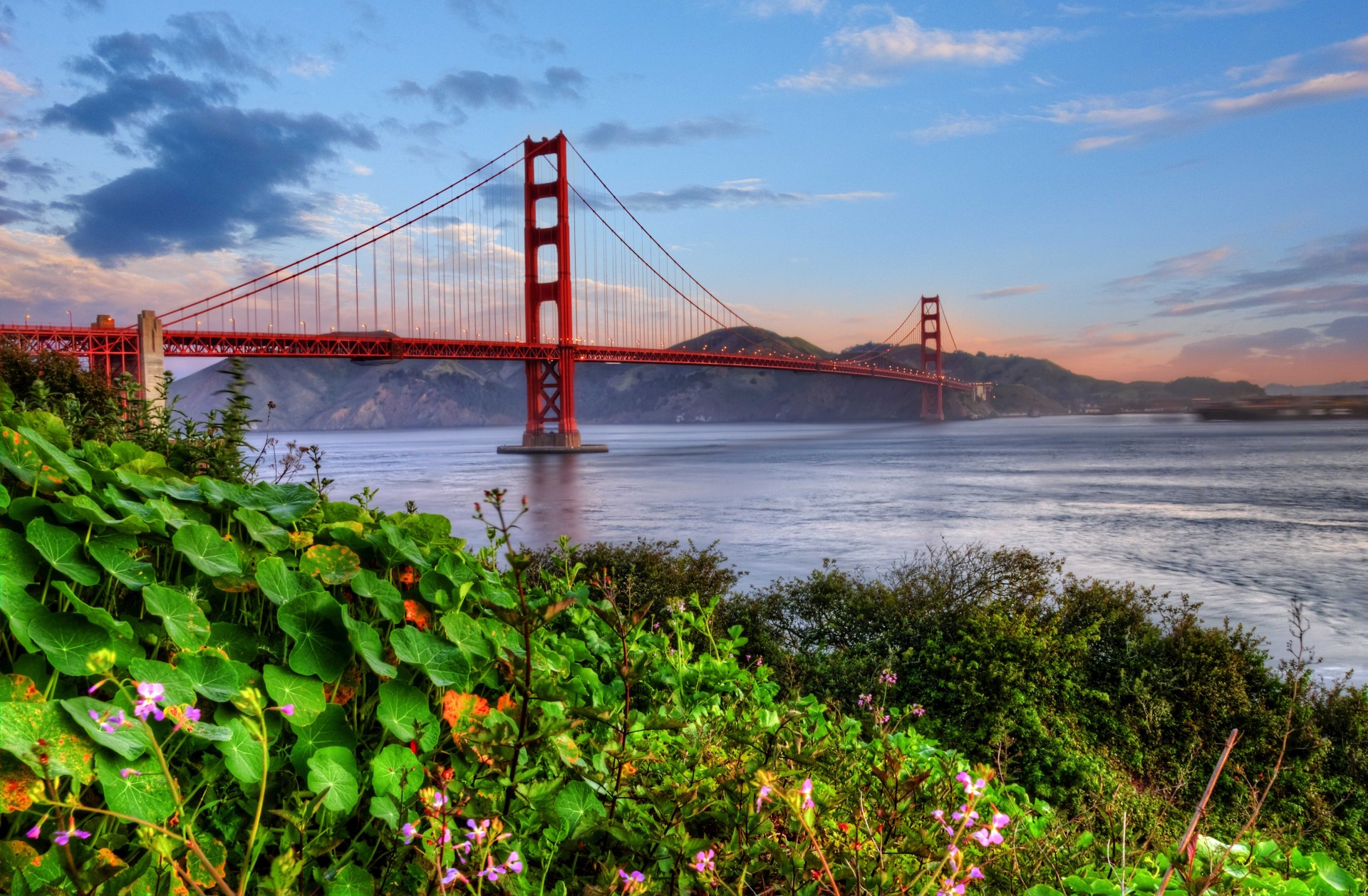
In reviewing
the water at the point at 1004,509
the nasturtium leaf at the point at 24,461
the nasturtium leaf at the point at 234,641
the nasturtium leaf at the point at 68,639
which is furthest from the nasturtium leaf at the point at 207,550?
the water at the point at 1004,509

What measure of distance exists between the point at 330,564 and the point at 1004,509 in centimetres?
2541

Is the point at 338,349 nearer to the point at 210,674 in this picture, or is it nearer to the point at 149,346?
the point at 149,346

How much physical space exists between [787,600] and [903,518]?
1737cm

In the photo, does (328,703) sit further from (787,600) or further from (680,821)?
(787,600)

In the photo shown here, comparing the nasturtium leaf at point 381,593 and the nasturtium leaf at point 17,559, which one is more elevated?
the nasturtium leaf at point 17,559

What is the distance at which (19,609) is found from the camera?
144cm

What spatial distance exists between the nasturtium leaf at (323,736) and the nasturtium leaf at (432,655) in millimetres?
161

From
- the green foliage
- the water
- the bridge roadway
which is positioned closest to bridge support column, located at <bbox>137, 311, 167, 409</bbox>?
the bridge roadway

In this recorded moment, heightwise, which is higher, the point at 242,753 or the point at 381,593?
the point at 381,593

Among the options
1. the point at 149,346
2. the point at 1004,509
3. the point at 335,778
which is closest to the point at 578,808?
the point at 335,778

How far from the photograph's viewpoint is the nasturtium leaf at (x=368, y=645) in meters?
1.60

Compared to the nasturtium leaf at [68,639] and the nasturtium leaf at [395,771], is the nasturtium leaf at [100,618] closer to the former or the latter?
the nasturtium leaf at [68,639]

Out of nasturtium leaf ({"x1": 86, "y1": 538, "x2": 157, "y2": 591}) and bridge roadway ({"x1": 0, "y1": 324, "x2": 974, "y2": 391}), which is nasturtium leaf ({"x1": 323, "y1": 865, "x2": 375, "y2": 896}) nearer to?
nasturtium leaf ({"x1": 86, "y1": 538, "x2": 157, "y2": 591})

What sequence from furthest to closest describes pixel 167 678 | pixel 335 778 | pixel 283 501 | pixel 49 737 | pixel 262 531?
pixel 283 501
pixel 262 531
pixel 335 778
pixel 167 678
pixel 49 737
